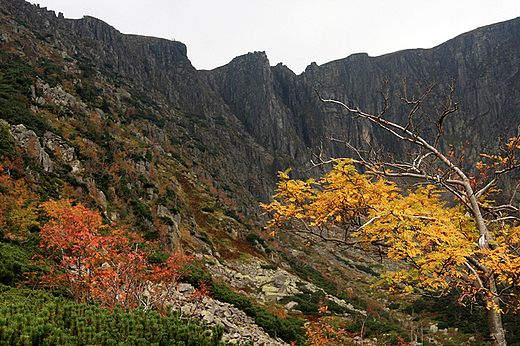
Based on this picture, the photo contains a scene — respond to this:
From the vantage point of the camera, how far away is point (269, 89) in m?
112

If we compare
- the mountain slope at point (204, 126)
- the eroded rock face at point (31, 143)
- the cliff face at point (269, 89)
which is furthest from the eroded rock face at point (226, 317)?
the cliff face at point (269, 89)

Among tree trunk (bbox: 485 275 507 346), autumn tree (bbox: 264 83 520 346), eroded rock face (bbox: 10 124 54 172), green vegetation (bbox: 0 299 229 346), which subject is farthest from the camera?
eroded rock face (bbox: 10 124 54 172)

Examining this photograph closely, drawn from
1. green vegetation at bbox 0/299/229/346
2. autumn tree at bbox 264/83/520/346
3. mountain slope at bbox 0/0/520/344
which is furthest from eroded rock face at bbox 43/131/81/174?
autumn tree at bbox 264/83/520/346

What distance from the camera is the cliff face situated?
74.8 meters

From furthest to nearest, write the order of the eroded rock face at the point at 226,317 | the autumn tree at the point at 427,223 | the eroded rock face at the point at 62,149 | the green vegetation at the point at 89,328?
the eroded rock face at the point at 62,149 → the eroded rock face at the point at 226,317 → the autumn tree at the point at 427,223 → the green vegetation at the point at 89,328

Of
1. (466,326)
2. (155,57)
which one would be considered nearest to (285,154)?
(155,57)

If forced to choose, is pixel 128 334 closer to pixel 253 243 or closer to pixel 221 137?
pixel 253 243

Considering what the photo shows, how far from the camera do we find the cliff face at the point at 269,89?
2945 inches

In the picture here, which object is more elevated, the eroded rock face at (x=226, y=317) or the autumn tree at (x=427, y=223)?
the autumn tree at (x=427, y=223)

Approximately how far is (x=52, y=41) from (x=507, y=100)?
132444mm

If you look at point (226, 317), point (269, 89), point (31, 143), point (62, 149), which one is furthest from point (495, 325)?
point (269, 89)

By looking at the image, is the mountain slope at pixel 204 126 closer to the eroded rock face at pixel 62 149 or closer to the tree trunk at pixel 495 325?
the eroded rock face at pixel 62 149

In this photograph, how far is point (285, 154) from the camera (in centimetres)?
10425

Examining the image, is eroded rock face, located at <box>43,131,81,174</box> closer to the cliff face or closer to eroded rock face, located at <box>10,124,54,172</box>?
eroded rock face, located at <box>10,124,54,172</box>
